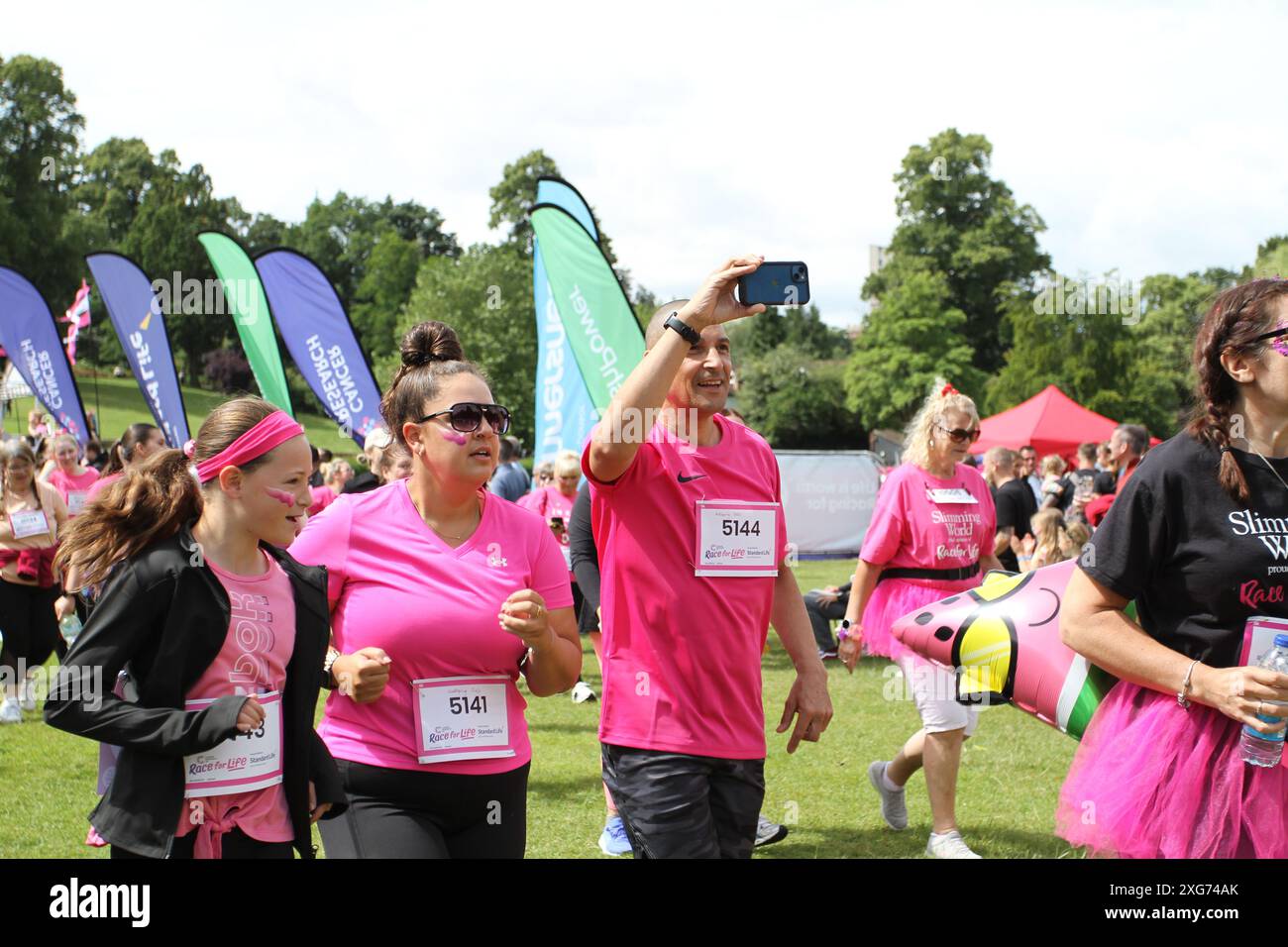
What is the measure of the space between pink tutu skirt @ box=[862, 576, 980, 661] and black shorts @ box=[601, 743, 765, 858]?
2.70 meters

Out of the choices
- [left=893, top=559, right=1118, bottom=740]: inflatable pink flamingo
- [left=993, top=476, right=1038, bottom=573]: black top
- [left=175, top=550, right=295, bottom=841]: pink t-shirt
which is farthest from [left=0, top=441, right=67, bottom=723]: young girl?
[left=993, top=476, right=1038, bottom=573]: black top

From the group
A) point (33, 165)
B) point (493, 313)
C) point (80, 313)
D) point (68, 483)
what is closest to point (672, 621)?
point (68, 483)

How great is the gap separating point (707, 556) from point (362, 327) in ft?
268

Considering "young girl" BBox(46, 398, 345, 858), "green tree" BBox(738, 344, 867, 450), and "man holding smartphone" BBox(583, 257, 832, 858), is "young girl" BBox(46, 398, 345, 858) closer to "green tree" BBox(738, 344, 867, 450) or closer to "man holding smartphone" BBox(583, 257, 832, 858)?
"man holding smartphone" BBox(583, 257, 832, 858)

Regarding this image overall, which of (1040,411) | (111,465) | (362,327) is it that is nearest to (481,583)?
(111,465)

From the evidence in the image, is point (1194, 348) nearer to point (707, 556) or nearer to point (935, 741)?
point (707, 556)

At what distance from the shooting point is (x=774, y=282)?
3.02m

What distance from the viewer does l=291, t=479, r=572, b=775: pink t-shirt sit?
3125mm

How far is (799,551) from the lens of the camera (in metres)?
18.4

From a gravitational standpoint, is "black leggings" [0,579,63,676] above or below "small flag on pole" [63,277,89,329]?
below

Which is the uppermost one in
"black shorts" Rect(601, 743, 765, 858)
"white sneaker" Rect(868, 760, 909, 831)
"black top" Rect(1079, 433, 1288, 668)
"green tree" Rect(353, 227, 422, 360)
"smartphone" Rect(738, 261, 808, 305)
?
"green tree" Rect(353, 227, 422, 360)

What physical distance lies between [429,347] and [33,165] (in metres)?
61.5

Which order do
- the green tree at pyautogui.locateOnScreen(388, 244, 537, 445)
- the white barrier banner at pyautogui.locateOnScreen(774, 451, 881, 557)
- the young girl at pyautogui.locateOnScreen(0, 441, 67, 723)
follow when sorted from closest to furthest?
the young girl at pyautogui.locateOnScreen(0, 441, 67, 723) < the white barrier banner at pyautogui.locateOnScreen(774, 451, 881, 557) < the green tree at pyautogui.locateOnScreen(388, 244, 537, 445)

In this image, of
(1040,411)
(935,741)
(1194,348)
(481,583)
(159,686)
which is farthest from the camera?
(1040,411)
